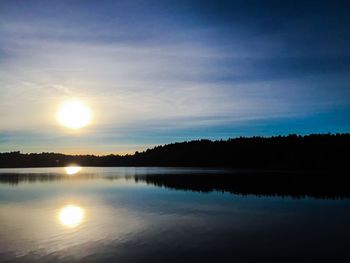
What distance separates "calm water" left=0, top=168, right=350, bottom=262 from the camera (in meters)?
17.0

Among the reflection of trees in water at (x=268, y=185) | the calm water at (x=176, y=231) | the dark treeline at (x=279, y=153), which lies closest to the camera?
the calm water at (x=176, y=231)

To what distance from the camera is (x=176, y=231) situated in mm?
22688

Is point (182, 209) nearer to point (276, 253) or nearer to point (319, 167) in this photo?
point (276, 253)

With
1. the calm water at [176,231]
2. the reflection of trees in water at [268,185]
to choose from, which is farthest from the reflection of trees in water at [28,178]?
the calm water at [176,231]

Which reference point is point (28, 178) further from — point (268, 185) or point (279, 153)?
point (279, 153)

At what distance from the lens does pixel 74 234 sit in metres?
21.8

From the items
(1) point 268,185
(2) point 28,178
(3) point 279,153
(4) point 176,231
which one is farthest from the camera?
(3) point 279,153

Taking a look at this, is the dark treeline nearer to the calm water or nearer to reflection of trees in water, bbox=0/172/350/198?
reflection of trees in water, bbox=0/172/350/198

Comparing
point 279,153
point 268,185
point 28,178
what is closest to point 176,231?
point 268,185

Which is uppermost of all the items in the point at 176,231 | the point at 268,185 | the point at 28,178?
the point at 28,178

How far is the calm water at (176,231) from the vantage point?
17.0m

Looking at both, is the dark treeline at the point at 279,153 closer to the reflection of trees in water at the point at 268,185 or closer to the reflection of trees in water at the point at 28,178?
the reflection of trees in water at the point at 268,185

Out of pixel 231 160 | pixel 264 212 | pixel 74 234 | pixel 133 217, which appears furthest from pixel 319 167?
pixel 74 234

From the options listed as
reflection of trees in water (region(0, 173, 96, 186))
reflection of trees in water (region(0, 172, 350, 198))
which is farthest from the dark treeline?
reflection of trees in water (region(0, 173, 96, 186))
